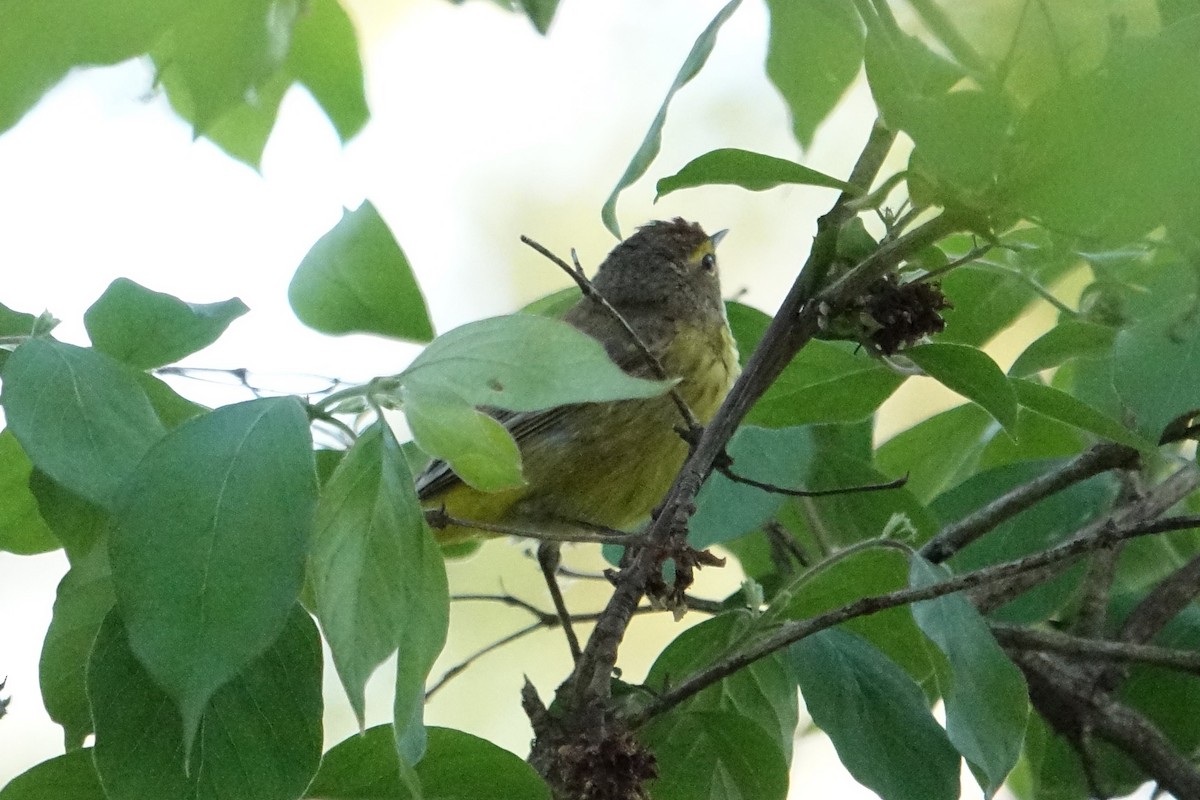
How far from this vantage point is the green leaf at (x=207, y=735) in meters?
1.00

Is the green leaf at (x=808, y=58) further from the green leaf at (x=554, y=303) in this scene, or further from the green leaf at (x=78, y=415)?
the green leaf at (x=78, y=415)

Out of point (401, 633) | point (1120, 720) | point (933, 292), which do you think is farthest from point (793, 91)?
point (1120, 720)

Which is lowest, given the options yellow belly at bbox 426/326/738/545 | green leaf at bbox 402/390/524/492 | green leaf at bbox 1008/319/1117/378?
green leaf at bbox 402/390/524/492

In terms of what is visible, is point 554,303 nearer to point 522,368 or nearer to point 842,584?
point 842,584

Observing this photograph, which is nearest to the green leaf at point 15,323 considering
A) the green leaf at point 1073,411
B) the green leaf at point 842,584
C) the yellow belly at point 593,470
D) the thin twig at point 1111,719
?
the green leaf at point 842,584

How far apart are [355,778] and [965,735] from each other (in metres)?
0.52

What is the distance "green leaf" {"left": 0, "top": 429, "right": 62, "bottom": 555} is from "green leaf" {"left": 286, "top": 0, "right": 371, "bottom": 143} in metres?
0.45

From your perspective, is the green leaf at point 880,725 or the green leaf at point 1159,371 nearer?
the green leaf at point 1159,371

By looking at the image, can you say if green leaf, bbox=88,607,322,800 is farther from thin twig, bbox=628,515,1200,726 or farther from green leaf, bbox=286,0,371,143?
green leaf, bbox=286,0,371,143

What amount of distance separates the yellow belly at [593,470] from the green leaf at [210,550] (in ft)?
5.77

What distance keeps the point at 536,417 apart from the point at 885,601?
156 centimetres

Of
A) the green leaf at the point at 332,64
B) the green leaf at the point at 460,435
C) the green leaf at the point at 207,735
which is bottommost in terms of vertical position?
the green leaf at the point at 207,735

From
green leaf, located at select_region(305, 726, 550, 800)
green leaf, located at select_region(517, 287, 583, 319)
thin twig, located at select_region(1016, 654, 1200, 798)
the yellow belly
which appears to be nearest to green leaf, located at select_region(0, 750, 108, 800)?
green leaf, located at select_region(305, 726, 550, 800)

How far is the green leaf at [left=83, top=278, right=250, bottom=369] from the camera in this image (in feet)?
3.87
